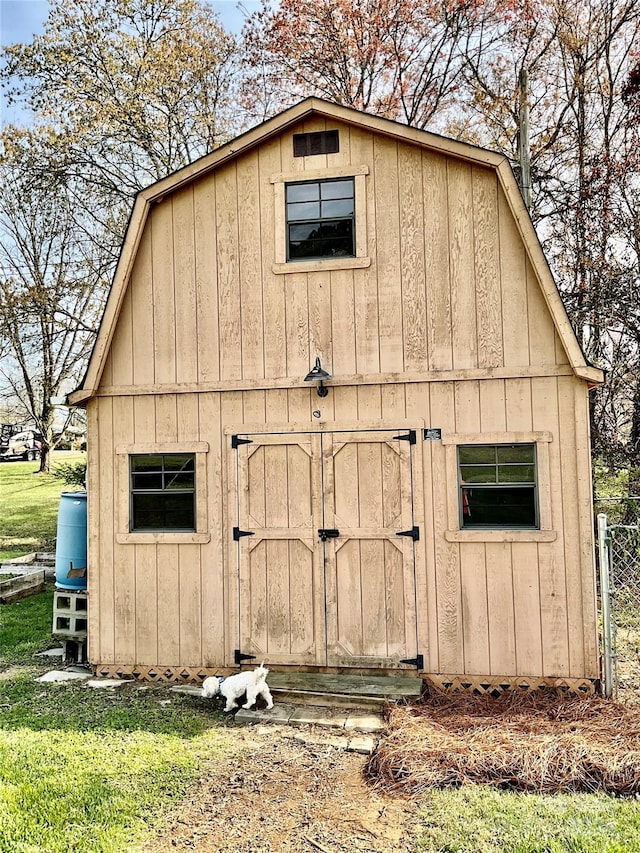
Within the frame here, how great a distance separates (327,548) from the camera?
5.74 metres

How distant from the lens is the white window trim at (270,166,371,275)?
19.0ft

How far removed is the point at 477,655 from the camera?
5.46 m

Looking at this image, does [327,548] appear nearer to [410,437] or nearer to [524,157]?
[410,437]

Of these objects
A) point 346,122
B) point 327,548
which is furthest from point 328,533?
point 346,122

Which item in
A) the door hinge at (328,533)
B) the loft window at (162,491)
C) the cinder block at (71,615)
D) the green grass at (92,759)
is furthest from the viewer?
the cinder block at (71,615)

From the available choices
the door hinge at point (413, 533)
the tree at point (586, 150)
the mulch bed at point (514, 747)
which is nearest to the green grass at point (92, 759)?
the mulch bed at point (514, 747)

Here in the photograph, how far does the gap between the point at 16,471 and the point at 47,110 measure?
14457 millimetres

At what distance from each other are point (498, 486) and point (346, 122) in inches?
141

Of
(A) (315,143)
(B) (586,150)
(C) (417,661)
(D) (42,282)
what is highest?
(B) (586,150)

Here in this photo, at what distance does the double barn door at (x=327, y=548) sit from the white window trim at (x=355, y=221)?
1.56 m

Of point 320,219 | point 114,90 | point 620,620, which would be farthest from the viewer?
point 114,90

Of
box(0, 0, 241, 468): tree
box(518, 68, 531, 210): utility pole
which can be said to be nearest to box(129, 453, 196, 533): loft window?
box(0, 0, 241, 468): tree

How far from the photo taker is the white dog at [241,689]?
5129 mm

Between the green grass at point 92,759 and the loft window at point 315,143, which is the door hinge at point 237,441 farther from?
the loft window at point 315,143
